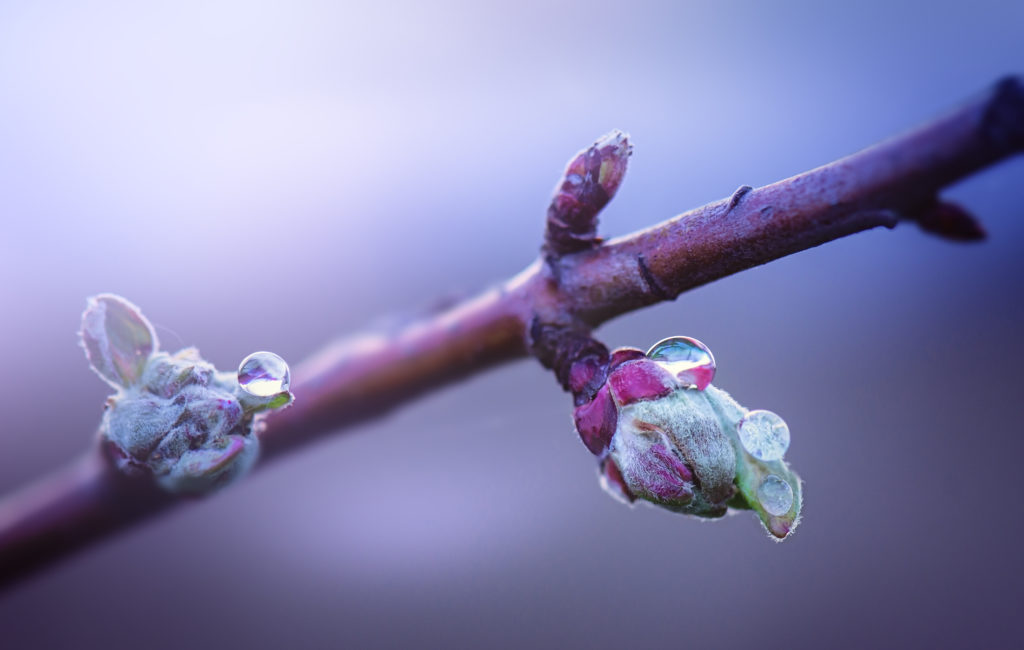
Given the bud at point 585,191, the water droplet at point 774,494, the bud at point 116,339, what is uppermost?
the bud at point 116,339

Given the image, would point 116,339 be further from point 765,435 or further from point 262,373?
point 765,435

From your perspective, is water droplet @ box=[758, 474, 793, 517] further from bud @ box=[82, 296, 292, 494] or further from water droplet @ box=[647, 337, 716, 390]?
bud @ box=[82, 296, 292, 494]

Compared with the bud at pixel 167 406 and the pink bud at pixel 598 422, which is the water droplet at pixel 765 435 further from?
the bud at pixel 167 406

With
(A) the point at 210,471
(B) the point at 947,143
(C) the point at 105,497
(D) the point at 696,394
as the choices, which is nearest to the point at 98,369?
(A) the point at 210,471

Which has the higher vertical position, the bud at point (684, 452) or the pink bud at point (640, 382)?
the pink bud at point (640, 382)

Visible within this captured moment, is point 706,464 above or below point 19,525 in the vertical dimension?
below

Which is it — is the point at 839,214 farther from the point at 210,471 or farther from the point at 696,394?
the point at 210,471

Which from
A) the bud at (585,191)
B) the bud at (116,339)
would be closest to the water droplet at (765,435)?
the bud at (585,191)
